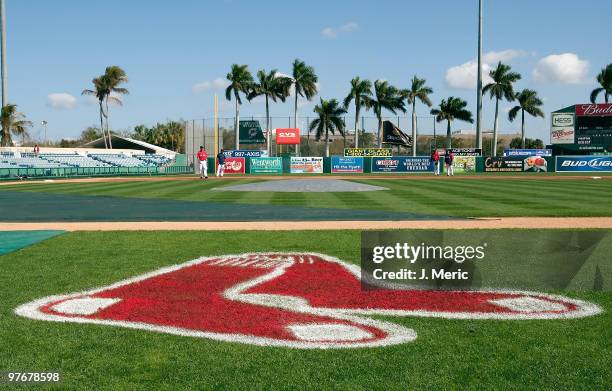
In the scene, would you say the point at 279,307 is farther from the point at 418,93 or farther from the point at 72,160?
the point at 418,93

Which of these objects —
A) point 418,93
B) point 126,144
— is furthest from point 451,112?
point 126,144

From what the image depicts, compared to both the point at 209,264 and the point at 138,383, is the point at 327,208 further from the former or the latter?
the point at 138,383

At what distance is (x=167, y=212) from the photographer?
593 inches

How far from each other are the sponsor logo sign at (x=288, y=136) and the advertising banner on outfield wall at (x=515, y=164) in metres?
22.8

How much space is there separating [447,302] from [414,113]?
64.2 m

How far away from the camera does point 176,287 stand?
602 cm

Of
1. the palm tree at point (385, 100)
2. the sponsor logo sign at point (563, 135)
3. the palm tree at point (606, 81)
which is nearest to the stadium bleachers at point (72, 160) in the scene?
the palm tree at point (385, 100)

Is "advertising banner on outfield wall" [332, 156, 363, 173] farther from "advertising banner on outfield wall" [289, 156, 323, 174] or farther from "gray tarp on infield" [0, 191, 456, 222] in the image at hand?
"gray tarp on infield" [0, 191, 456, 222]

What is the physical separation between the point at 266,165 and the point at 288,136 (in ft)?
50.6

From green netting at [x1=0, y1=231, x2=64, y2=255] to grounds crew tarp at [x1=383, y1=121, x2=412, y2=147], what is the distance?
58.6 meters

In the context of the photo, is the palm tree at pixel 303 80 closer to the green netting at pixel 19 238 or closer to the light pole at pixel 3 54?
the light pole at pixel 3 54

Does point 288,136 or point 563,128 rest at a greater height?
point 563,128

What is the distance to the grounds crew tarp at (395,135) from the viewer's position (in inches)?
2621

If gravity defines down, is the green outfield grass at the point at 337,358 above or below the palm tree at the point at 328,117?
below
